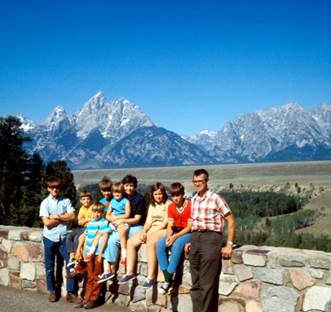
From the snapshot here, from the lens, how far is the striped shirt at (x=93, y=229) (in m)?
6.56

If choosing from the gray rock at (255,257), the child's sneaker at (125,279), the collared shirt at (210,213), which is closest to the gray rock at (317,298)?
the gray rock at (255,257)

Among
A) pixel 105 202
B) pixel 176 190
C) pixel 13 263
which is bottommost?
pixel 13 263

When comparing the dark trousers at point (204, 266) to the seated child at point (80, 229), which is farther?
the seated child at point (80, 229)

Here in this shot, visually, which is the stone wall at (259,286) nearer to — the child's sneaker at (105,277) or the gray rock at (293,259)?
the gray rock at (293,259)

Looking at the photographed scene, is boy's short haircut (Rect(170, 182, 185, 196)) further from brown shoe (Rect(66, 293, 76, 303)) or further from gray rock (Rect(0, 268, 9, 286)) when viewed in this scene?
gray rock (Rect(0, 268, 9, 286))

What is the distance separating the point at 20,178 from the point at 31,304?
129 ft

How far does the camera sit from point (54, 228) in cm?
684

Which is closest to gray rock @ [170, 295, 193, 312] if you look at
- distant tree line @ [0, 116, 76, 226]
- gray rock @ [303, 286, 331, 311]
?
gray rock @ [303, 286, 331, 311]

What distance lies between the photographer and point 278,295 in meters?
5.29

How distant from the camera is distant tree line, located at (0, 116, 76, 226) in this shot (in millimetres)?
35794

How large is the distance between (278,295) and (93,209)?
9.06 ft

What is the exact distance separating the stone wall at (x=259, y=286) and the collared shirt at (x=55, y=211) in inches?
41.0

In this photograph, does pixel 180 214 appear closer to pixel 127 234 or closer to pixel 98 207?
pixel 127 234

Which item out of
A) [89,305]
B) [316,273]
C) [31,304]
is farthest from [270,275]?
[31,304]
